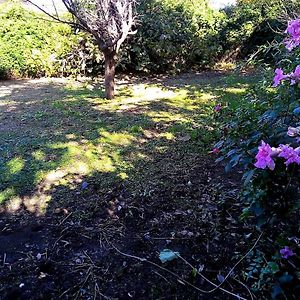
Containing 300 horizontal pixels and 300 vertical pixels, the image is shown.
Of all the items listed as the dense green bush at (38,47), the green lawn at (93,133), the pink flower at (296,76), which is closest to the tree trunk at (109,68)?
the green lawn at (93,133)

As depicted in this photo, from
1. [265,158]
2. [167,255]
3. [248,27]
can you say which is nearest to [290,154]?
[265,158]

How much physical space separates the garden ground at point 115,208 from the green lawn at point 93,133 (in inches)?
0.6

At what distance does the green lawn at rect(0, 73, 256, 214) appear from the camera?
8.31ft

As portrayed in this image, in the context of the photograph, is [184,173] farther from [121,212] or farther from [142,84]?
[142,84]

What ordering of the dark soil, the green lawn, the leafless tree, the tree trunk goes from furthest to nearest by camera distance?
1. the tree trunk
2. the leafless tree
3. the green lawn
4. the dark soil

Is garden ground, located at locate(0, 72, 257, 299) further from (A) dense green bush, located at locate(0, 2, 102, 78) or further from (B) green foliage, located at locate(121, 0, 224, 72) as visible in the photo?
(B) green foliage, located at locate(121, 0, 224, 72)

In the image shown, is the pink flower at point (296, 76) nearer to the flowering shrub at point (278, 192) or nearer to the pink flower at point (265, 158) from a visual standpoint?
the flowering shrub at point (278, 192)

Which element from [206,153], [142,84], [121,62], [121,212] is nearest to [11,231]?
[121,212]

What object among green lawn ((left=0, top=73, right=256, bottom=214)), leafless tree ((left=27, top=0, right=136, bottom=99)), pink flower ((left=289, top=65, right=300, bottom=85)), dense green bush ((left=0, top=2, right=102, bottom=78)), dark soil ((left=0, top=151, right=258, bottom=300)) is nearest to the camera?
pink flower ((left=289, top=65, right=300, bottom=85))

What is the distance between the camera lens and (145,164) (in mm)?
2744

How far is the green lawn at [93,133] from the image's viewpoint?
8.31ft

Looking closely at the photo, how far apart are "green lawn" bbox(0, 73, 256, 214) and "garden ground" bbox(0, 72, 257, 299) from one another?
15 millimetres

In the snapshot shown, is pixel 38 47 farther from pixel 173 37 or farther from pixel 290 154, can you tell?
pixel 290 154

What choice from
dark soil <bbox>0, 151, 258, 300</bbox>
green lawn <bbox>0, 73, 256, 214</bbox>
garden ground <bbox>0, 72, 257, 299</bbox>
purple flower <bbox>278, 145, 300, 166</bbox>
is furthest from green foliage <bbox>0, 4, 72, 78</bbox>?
purple flower <bbox>278, 145, 300, 166</bbox>
